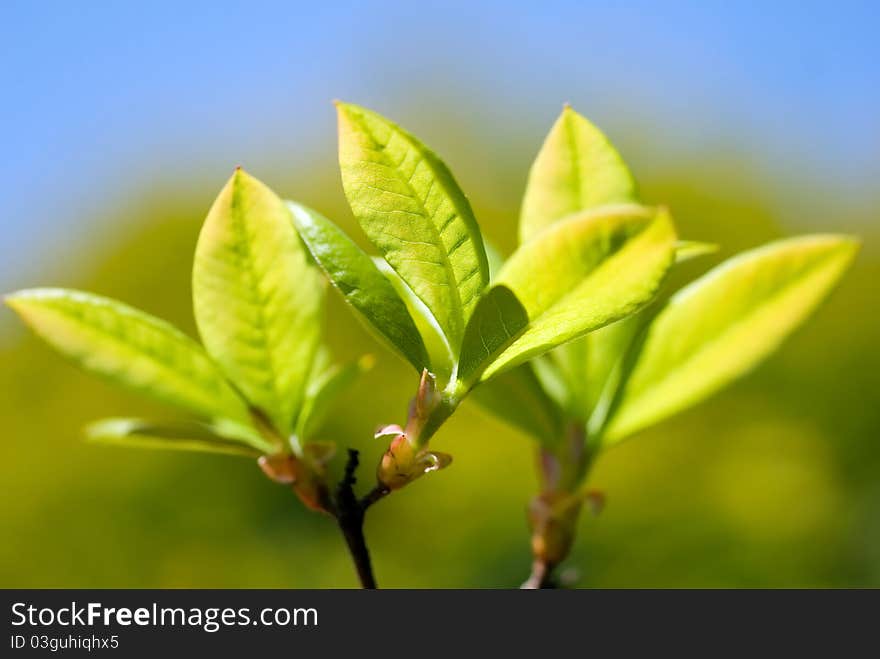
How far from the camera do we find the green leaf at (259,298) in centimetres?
79

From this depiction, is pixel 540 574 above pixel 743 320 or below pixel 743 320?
below

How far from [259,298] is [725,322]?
46cm

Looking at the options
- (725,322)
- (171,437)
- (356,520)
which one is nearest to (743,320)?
(725,322)

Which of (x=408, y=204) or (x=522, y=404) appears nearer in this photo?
(x=408, y=204)

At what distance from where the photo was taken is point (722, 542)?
144 inches

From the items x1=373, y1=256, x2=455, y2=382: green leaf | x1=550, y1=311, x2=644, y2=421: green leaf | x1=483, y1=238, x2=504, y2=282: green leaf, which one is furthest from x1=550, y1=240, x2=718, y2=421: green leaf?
x1=373, y1=256, x2=455, y2=382: green leaf

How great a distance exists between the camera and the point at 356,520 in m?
0.78

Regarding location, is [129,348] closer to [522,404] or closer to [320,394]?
[320,394]

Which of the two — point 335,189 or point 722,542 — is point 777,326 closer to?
point 722,542

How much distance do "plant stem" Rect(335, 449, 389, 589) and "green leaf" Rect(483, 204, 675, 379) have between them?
185mm

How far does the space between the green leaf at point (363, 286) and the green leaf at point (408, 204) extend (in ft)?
0.11

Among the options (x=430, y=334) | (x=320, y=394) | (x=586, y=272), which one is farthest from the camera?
(x=320, y=394)
